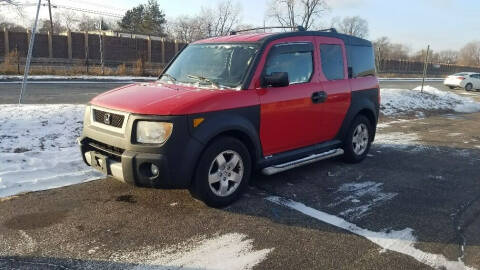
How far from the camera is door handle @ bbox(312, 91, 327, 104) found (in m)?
5.68

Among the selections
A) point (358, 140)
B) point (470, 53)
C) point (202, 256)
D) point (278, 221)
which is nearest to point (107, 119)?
point (202, 256)

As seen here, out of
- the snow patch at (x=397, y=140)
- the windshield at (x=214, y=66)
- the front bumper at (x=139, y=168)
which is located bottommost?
the snow patch at (x=397, y=140)

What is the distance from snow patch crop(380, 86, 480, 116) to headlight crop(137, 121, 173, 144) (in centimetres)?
1087

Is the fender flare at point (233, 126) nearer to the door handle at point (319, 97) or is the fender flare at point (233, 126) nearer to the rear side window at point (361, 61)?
the door handle at point (319, 97)

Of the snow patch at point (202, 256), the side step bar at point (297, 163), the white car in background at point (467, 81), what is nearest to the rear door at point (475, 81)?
the white car in background at point (467, 81)

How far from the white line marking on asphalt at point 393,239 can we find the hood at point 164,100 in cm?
148

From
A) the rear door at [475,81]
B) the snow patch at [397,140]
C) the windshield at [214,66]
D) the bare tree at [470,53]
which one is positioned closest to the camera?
the windshield at [214,66]

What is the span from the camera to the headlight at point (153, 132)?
416 cm

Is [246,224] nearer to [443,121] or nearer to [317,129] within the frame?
[317,129]

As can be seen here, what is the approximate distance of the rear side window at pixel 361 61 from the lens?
6645 mm

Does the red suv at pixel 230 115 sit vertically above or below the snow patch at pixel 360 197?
above

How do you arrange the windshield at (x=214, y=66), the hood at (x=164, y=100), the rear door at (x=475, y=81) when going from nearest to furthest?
the hood at (x=164, y=100)
the windshield at (x=214, y=66)
the rear door at (x=475, y=81)

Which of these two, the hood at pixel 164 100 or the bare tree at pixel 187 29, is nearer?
the hood at pixel 164 100

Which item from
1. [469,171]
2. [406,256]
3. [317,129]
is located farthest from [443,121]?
[406,256]
